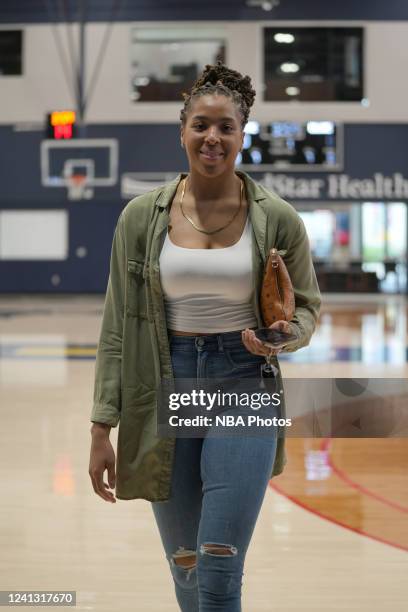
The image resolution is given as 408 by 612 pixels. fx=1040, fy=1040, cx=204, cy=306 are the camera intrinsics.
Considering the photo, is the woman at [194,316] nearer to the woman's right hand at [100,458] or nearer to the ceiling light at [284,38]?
the woman's right hand at [100,458]

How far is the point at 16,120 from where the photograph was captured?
23.7m

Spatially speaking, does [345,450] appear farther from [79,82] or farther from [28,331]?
[79,82]

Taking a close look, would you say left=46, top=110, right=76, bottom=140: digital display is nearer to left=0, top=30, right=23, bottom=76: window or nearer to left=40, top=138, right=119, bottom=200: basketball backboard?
left=40, top=138, right=119, bottom=200: basketball backboard

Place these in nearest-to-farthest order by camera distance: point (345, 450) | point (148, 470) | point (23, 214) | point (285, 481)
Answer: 1. point (148, 470)
2. point (285, 481)
3. point (345, 450)
4. point (23, 214)

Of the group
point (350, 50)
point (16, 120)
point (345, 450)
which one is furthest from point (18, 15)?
point (345, 450)

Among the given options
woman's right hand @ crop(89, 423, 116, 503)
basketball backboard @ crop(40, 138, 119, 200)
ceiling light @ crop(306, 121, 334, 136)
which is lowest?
woman's right hand @ crop(89, 423, 116, 503)

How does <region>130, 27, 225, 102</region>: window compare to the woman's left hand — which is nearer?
the woman's left hand

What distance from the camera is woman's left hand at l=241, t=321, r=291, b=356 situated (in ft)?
7.57

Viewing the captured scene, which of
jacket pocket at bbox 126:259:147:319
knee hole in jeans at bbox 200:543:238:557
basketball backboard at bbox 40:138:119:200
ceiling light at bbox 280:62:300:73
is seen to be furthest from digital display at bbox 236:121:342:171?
knee hole in jeans at bbox 200:543:238:557

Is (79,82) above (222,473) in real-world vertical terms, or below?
above

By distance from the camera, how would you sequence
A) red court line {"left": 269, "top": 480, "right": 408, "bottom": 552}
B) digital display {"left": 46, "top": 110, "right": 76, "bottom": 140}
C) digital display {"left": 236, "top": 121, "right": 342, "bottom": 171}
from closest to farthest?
red court line {"left": 269, "top": 480, "right": 408, "bottom": 552}
digital display {"left": 46, "top": 110, "right": 76, "bottom": 140}
digital display {"left": 236, "top": 121, "right": 342, "bottom": 171}

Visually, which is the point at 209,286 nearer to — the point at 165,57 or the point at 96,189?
the point at 96,189

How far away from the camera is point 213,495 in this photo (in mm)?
2369

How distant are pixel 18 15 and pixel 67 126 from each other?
3653 mm
